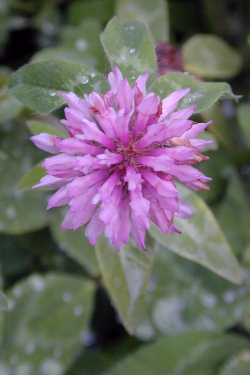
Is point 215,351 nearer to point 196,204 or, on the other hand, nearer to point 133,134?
point 196,204

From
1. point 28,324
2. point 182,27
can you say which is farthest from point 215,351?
point 182,27

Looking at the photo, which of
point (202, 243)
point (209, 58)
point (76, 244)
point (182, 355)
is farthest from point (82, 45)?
point (182, 355)

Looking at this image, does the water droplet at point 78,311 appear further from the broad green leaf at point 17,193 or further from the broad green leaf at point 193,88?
the broad green leaf at point 193,88

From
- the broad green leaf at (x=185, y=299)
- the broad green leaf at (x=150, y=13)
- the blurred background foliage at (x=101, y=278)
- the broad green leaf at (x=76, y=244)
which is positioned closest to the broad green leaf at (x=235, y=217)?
the blurred background foliage at (x=101, y=278)

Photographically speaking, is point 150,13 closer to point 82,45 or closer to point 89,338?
point 82,45

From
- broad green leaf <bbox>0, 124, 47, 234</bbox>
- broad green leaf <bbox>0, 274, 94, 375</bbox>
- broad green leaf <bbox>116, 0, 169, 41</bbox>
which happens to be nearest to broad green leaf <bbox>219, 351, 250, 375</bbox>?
broad green leaf <bbox>0, 274, 94, 375</bbox>

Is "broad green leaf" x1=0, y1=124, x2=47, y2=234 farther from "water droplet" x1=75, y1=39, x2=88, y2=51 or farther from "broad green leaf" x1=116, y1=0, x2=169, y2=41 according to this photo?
"broad green leaf" x1=116, y1=0, x2=169, y2=41
